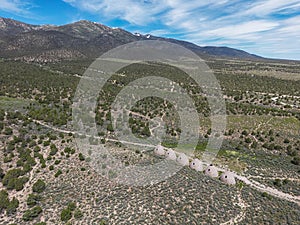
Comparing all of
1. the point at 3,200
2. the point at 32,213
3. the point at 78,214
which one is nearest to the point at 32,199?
the point at 32,213

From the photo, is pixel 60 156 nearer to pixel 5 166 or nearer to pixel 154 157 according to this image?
pixel 5 166

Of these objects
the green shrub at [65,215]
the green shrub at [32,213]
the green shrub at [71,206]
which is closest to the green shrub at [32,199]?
the green shrub at [32,213]

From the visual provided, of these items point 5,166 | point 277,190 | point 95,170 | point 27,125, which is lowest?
point 277,190

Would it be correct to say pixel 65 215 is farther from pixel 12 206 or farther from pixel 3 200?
pixel 3 200

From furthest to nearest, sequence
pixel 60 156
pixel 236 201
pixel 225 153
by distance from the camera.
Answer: pixel 225 153
pixel 60 156
pixel 236 201

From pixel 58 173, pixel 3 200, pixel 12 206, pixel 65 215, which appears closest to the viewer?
pixel 65 215

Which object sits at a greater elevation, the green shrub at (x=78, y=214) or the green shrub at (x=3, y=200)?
the green shrub at (x=3, y=200)

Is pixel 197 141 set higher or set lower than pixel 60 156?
lower

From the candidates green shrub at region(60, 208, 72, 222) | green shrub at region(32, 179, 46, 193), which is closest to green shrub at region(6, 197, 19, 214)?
green shrub at region(32, 179, 46, 193)

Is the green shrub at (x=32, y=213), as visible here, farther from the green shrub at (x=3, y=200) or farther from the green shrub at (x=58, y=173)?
the green shrub at (x=58, y=173)

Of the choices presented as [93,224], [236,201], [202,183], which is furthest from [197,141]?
[93,224]

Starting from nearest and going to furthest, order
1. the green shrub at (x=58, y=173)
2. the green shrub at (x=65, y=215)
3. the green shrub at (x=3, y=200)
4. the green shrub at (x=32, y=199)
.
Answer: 1. the green shrub at (x=65, y=215)
2. the green shrub at (x=3, y=200)
3. the green shrub at (x=32, y=199)
4. the green shrub at (x=58, y=173)
